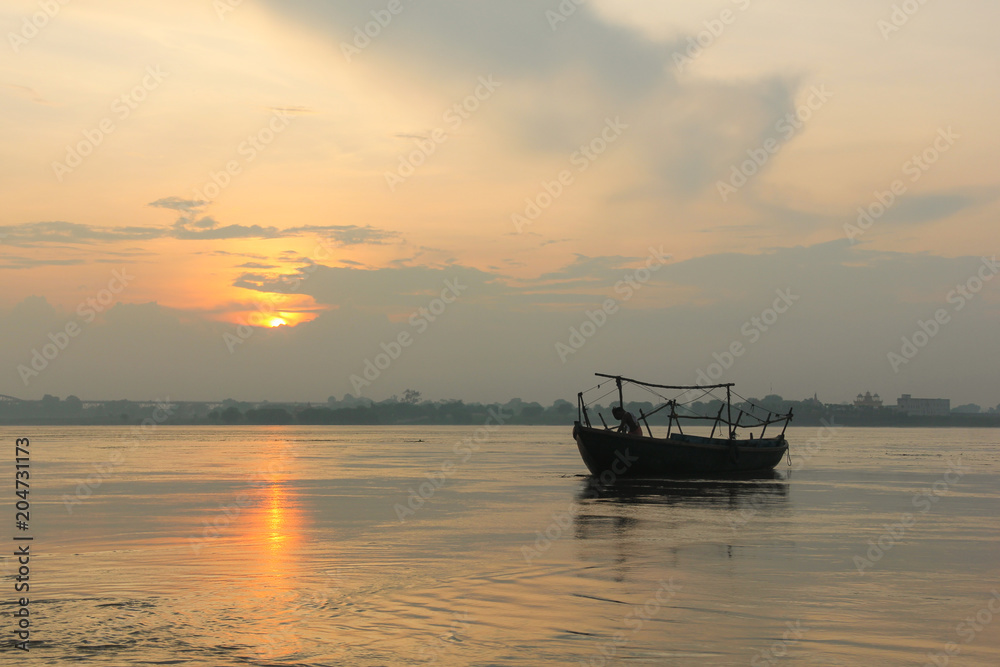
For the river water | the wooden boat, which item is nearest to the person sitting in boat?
→ the wooden boat

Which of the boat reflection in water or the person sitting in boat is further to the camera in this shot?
the person sitting in boat

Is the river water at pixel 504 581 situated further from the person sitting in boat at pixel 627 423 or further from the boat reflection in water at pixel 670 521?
the person sitting in boat at pixel 627 423

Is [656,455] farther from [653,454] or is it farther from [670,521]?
[670,521]

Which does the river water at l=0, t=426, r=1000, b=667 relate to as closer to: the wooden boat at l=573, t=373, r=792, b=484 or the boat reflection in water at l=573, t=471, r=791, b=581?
the boat reflection in water at l=573, t=471, r=791, b=581

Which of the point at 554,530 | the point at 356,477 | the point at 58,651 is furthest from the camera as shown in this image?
the point at 356,477

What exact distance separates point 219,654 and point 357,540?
495 inches

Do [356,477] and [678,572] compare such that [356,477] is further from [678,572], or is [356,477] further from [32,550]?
[678,572]

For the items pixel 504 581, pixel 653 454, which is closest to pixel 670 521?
pixel 504 581

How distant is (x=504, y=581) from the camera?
741 inches

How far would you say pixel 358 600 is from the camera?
16.6 metres

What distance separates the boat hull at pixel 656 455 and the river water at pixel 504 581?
427 inches

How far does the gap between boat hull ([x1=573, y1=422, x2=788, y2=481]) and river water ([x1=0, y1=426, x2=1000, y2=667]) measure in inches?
427

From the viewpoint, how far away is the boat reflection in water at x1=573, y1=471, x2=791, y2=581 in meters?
22.4

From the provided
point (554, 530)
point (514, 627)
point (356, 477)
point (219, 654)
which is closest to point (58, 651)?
point (219, 654)
